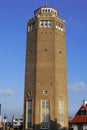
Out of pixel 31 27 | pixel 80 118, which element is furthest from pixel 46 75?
pixel 31 27

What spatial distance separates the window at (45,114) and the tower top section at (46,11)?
2031 cm

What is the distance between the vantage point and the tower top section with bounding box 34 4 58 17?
204ft

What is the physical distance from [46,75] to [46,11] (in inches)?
631

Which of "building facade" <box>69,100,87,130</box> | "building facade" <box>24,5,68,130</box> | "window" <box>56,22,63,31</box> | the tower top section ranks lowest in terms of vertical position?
"building facade" <box>69,100,87,130</box>

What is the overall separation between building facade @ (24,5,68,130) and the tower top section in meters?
0.21

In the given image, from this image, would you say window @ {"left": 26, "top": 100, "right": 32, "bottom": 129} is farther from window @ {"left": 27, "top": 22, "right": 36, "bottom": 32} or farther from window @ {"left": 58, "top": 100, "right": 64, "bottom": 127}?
window @ {"left": 27, "top": 22, "right": 36, "bottom": 32}

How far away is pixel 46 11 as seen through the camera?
62875 mm

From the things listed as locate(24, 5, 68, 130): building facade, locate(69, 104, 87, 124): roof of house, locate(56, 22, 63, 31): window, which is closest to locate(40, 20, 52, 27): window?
locate(24, 5, 68, 130): building facade

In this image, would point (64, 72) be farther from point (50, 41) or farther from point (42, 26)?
point (42, 26)

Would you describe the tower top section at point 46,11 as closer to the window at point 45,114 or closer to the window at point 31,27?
the window at point 31,27

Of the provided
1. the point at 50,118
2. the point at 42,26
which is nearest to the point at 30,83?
the point at 50,118

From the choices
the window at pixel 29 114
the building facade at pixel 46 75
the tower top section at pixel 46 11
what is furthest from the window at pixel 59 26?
the window at pixel 29 114

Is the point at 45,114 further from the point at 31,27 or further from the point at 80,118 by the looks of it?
the point at 31,27

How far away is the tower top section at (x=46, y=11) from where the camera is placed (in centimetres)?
6206
